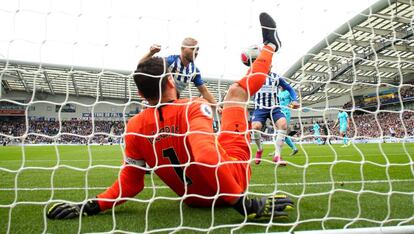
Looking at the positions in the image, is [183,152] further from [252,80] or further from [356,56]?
[356,56]

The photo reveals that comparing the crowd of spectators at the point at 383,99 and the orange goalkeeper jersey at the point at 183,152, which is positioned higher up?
the crowd of spectators at the point at 383,99

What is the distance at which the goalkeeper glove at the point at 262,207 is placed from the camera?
2.07 metres

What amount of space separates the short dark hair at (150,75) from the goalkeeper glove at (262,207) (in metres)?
0.86

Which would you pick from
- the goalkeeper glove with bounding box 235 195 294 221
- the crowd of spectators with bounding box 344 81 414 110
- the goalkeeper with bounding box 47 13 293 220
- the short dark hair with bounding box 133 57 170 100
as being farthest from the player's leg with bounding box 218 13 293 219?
the crowd of spectators with bounding box 344 81 414 110

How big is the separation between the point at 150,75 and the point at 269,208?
1109mm

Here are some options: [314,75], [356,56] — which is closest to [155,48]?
[356,56]

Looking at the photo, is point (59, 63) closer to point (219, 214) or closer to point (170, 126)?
point (170, 126)

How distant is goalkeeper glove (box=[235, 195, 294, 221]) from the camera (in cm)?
207

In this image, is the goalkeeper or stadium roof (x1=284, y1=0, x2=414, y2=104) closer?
the goalkeeper

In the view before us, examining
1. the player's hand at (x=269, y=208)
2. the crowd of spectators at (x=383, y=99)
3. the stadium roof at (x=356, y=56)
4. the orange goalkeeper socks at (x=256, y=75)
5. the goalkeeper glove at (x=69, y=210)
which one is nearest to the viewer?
the player's hand at (x=269, y=208)

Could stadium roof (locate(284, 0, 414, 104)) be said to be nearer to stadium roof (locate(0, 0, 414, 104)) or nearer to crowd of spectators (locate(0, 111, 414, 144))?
stadium roof (locate(0, 0, 414, 104))

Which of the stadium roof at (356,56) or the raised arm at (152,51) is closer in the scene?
the raised arm at (152,51)

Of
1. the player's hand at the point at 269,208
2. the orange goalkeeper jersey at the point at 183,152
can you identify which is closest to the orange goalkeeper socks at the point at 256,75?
the orange goalkeeper jersey at the point at 183,152

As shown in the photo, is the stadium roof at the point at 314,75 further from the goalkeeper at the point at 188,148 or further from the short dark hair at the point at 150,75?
the goalkeeper at the point at 188,148
